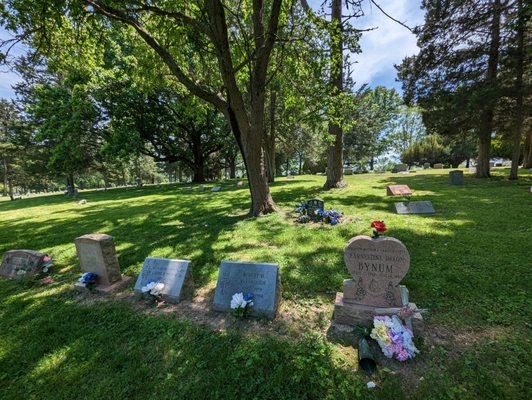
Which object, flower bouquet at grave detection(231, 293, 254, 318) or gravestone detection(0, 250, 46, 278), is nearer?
flower bouquet at grave detection(231, 293, 254, 318)

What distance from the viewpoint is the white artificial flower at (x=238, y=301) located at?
371 cm

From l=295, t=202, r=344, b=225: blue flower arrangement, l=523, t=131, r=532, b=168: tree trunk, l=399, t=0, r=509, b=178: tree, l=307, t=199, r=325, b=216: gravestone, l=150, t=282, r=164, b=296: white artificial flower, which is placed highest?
l=399, t=0, r=509, b=178: tree

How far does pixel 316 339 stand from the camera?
3.27m

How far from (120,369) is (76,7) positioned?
8079mm

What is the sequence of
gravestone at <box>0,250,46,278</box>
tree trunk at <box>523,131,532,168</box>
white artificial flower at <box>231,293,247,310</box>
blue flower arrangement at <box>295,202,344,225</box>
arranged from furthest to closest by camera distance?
1. tree trunk at <box>523,131,532,168</box>
2. blue flower arrangement at <box>295,202,344,225</box>
3. gravestone at <box>0,250,46,278</box>
4. white artificial flower at <box>231,293,247,310</box>

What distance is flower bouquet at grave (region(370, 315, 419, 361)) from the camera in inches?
113

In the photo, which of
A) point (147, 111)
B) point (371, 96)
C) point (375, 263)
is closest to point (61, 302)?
point (375, 263)

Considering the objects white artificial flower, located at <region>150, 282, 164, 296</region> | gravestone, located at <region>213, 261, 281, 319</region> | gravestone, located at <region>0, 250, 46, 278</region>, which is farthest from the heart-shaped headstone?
gravestone, located at <region>0, 250, 46, 278</region>

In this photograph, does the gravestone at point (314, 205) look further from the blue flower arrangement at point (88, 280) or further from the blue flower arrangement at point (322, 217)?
the blue flower arrangement at point (88, 280)

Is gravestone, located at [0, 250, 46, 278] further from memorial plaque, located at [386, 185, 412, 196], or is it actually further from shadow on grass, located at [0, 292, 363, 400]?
memorial plaque, located at [386, 185, 412, 196]

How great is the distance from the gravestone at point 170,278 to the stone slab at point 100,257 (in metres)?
0.88

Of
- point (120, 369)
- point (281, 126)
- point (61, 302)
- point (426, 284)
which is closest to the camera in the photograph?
point (120, 369)

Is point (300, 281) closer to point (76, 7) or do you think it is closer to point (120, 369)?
point (120, 369)

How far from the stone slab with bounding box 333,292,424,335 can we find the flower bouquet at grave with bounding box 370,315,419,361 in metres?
0.15
